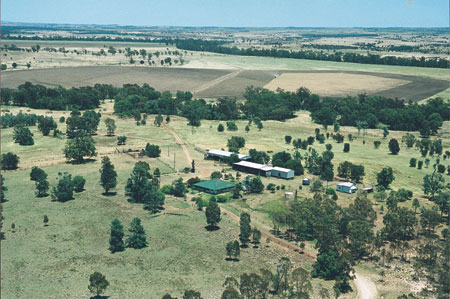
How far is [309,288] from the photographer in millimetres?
59969

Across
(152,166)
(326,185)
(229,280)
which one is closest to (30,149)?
(152,166)

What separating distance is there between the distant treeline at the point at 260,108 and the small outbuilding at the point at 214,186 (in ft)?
218

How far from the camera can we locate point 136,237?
7506 cm

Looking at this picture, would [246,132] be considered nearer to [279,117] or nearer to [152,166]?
[279,117]

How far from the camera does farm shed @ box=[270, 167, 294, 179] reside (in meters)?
112

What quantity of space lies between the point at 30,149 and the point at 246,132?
64.7 metres

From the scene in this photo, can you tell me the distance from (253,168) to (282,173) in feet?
23.1

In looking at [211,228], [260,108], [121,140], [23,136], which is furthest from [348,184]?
[23,136]

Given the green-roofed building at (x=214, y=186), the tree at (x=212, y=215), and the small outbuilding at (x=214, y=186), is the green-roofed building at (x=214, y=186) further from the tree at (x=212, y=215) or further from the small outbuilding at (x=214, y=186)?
the tree at (x=212, y=215)

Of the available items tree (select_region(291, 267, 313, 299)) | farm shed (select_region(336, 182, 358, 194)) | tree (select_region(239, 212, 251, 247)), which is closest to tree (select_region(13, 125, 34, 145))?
tree (select_region(239, 212, 251, 247))

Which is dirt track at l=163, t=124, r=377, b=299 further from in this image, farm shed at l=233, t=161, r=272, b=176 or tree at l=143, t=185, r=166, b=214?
farm shed at l=233, t=161, r=272, b=176

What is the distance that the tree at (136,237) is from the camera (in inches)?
2948

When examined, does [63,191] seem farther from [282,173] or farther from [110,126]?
[110,126]

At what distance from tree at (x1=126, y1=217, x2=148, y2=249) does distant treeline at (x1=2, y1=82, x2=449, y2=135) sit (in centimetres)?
9456
